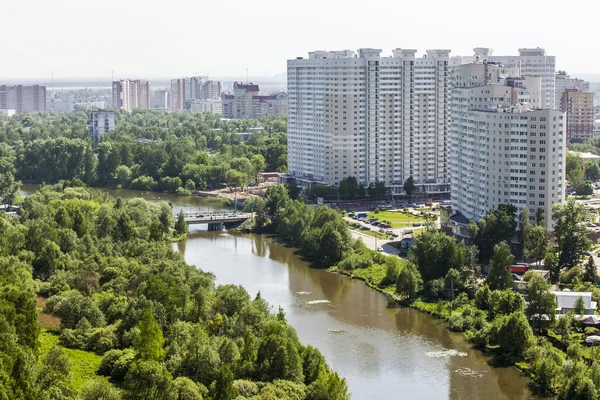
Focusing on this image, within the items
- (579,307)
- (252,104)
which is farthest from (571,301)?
(252,104)

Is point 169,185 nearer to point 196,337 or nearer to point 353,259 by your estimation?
point 353,259

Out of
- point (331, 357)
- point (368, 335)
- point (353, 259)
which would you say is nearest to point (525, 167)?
point (353, 259)

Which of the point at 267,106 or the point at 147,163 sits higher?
the point at 267,106

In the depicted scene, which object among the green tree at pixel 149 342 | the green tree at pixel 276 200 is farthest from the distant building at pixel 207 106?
the green tree at pixel 149 342

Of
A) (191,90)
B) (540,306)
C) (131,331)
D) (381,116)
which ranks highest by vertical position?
(191,90)

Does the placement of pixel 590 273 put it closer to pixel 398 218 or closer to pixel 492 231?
pixel 492 231

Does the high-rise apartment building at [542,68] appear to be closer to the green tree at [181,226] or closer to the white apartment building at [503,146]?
the white apartment building at [503,146]
